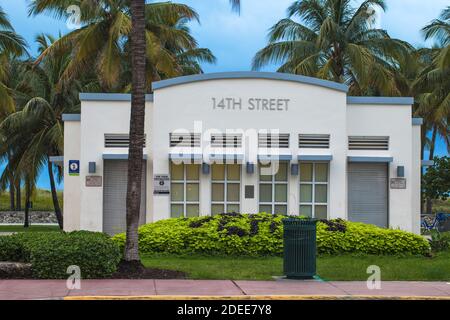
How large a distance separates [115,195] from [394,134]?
9480mm

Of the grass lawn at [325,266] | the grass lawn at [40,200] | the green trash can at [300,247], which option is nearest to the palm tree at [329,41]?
the grass lawn at [325,266]

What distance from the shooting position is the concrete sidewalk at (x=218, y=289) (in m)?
12.2

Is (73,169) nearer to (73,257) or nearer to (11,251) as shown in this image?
(11,251)

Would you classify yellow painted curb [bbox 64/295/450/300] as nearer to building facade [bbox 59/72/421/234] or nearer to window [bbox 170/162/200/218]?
building facade [bbox 59/72/421/234]

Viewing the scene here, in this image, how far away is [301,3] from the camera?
3512 centimetres

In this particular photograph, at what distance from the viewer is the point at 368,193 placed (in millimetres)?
24906

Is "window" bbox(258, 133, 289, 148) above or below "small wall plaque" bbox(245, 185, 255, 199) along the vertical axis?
above

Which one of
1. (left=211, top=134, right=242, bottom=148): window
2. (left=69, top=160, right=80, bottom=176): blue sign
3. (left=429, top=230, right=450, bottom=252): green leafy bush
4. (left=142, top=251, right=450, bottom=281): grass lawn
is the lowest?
(left=142, top=251, right=450, bottom=281): grass lawn

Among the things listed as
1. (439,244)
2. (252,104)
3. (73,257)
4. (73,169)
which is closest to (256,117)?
(252,104)

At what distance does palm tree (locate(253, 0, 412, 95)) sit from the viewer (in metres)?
33.2

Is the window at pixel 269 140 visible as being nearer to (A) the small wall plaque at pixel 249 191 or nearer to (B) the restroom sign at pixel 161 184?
(A) the small wall plaque at pixel 249 191

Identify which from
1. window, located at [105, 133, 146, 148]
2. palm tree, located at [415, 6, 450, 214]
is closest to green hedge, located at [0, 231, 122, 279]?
window, located at [105, 133, 146, 148]

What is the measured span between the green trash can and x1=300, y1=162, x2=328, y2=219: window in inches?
383
